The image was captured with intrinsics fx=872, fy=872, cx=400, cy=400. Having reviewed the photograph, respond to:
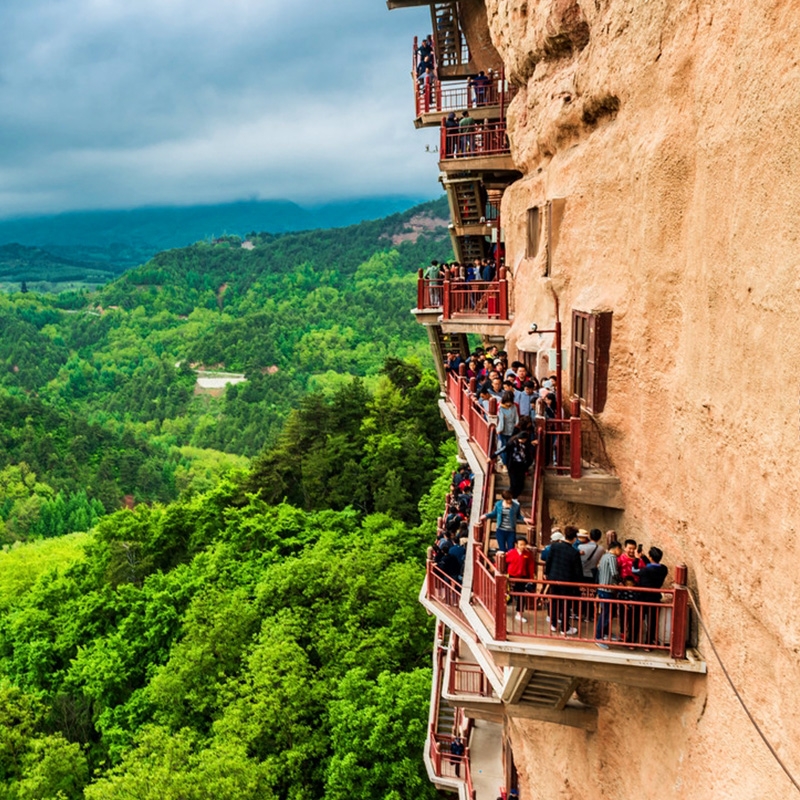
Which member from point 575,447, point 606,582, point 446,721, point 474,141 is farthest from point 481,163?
point 446,721

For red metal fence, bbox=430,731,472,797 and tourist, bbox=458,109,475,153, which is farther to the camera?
tourist, bbox=458,109,475,153

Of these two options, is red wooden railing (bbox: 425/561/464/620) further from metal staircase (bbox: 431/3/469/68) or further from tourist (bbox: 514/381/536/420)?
metal staircase (bbox: 431/3/469/68)

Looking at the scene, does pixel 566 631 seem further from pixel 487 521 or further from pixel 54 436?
pixel 54 436

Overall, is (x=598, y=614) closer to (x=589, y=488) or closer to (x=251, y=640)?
(x=589, y=488)

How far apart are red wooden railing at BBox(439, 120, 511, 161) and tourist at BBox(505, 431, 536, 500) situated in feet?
37.6

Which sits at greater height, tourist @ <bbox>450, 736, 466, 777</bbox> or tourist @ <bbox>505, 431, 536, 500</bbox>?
tourist @ <bbox>505, 431, 536, 500</bbox>

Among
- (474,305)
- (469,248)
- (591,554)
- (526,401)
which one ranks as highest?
(469,248)

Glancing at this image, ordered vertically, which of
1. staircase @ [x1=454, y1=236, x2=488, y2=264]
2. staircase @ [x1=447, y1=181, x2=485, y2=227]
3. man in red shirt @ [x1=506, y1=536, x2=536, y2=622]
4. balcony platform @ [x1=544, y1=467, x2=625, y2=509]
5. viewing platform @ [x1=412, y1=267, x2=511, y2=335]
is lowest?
man in red shirt @ [x1=506, y1=536, x2=536, y2=622]

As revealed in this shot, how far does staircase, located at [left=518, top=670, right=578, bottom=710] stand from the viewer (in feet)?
40.4

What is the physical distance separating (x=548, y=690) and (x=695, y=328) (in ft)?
18.8

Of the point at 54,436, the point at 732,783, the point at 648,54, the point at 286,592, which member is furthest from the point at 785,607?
→ the point at 54,436

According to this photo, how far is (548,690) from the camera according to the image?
12617 millimetres

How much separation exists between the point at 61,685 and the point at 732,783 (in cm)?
3773

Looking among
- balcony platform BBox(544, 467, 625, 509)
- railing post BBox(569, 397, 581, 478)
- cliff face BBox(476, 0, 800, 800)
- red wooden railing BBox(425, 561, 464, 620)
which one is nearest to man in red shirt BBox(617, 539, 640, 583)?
cliff face BBox(476, 0, 800, 800)
